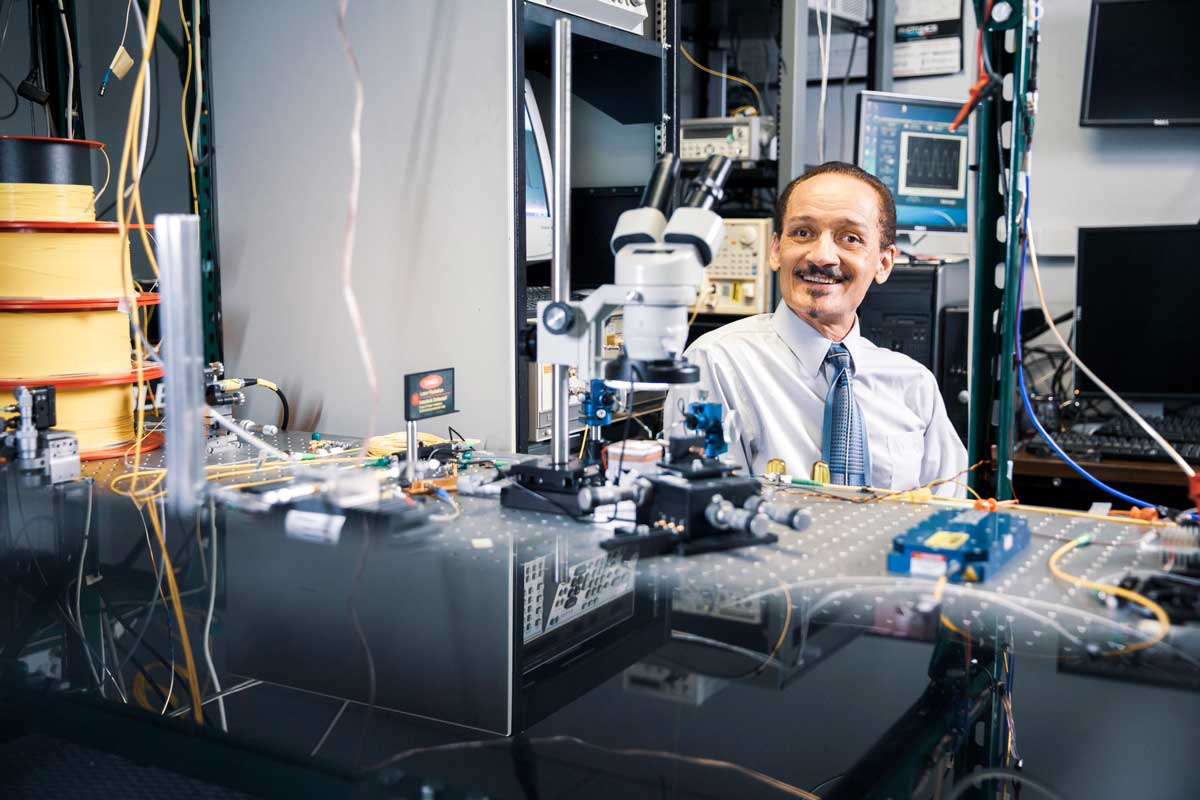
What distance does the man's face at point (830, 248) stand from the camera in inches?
73.4

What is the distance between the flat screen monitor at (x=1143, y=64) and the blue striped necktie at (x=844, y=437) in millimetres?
1846

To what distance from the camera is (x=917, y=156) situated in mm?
3213

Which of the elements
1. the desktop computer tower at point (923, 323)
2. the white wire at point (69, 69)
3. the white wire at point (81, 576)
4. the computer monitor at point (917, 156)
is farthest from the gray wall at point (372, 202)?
the computer monitor at point (917, 156)

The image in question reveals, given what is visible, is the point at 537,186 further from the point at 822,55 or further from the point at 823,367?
the point at 822,55

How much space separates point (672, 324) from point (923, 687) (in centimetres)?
52

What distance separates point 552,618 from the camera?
35.8 inches

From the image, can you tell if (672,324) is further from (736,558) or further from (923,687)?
(923,687)

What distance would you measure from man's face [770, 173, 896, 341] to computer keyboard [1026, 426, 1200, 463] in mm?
1021

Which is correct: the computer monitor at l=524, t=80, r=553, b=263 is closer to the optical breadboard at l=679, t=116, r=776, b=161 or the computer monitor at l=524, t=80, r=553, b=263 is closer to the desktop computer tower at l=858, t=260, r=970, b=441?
the optical breadboard at l=679, t=116, r=776, b=161

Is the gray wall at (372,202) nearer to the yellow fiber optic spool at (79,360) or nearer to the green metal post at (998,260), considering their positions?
the yellow fiber optic spool at (79,360)

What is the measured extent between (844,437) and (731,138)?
1.58 metres

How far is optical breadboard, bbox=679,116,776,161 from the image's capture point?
10.0ft

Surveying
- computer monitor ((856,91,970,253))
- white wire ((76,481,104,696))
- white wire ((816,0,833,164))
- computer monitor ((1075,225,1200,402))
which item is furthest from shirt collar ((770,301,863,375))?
white wire ((816,0,833,164))

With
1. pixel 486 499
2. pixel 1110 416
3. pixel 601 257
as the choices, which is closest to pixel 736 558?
pixel 486 499
